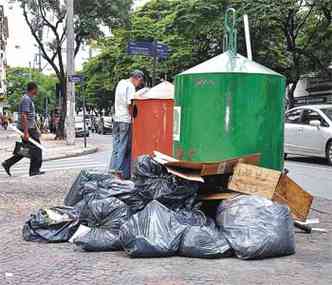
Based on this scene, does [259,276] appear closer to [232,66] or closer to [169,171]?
[169,171]

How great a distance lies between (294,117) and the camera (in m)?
17.1

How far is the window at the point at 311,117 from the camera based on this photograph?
53.1 ft

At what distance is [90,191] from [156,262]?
1.77 m

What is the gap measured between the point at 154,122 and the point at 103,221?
8.67 ft

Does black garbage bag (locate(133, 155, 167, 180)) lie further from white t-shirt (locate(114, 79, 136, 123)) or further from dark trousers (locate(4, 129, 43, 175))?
dark trousers (locate(4, 129, 43, 175))

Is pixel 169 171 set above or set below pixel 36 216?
above

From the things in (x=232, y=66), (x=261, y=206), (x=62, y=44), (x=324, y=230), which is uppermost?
(x=62, y=44)

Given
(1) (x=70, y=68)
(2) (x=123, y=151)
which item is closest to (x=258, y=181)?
(2) (x=123, y=151)

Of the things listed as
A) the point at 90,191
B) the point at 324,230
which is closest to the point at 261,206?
the point at 324,230

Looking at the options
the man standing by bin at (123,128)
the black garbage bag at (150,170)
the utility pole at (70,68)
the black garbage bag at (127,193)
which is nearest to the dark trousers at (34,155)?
the man standing by bin at (123,128)

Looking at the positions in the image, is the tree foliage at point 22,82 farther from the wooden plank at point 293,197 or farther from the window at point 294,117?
the wooden plank at point 293,197

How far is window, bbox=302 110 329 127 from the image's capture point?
1617 centimetres

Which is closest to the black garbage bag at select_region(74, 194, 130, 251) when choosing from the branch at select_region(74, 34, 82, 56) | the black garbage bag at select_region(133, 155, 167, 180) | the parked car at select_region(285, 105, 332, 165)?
the black garbage bag at select_region(133, 155, 167, 180)

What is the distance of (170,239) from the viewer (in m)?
5.74
